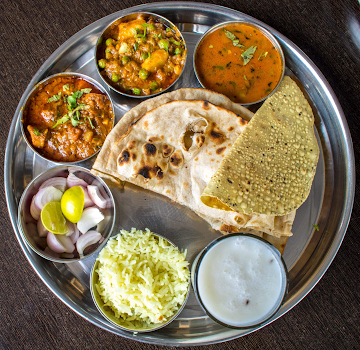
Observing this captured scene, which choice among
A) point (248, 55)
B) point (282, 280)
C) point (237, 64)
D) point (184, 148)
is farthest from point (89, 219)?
point (248, 55)

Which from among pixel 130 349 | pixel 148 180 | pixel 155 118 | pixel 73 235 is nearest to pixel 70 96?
pixel 155 118

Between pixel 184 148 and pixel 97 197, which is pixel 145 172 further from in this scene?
pixel 97 197

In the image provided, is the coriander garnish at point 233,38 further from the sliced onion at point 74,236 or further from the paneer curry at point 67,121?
the sliced onion at point 74,236

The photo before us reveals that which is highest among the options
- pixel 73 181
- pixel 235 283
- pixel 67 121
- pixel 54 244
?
pixel 67 121

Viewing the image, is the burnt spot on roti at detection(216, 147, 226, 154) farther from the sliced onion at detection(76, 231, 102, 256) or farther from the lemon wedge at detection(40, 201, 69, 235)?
the lemon wedge at detection(40, 201, 69, 235)

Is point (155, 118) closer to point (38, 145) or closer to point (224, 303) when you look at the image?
point (38, 145)

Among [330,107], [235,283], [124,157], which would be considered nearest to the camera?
[235,283]

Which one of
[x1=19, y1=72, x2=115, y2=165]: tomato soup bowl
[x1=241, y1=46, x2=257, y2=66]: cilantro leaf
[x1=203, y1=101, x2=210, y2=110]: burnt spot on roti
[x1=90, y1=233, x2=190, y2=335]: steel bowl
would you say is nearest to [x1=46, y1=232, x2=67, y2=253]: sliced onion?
[x1=90, y1=233, x2=190, y2=335]: steel bowl
